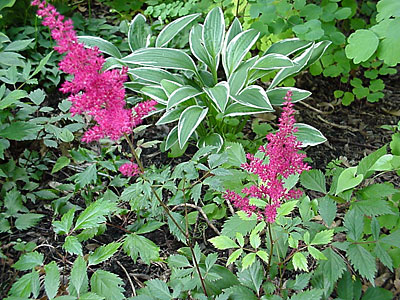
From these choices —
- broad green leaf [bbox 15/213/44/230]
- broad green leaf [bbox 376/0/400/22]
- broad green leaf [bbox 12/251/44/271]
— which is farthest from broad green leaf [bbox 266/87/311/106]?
broad green leaf [bbox 12/251/44/271]

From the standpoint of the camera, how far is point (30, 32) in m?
3.05

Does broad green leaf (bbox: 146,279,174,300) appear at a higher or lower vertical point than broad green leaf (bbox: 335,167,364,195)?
lower

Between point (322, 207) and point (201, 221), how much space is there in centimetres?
89

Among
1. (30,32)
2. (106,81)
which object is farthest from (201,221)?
(30,32)

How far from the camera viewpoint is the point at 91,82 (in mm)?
1289

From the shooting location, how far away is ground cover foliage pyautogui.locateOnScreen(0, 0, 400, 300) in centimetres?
138

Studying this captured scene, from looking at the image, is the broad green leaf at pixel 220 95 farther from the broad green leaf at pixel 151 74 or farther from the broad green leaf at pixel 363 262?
the broad green leaf at pixel 363 262

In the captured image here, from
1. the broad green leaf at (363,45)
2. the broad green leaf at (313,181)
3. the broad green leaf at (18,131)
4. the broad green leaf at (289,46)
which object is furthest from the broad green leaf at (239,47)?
the broad green leaf at (18,131)

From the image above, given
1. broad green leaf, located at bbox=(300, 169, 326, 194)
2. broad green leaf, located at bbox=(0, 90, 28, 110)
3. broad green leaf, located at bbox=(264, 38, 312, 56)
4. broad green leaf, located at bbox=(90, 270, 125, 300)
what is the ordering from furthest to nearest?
broad green leaf, located at bbox=(264, 38, 312, 56) < broad green leaf, located at bbox=(0, 90, 28, 110) < broad green leaf, located at bbox=(300, 169, 326, 194) < broad green leaf, located at bbox=(90, 270, 125, 300)

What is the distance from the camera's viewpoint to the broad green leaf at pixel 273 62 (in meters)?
2.31

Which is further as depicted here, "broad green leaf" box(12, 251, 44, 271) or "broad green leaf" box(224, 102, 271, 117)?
"broad green leaf" box(224, 102, 271, 117)

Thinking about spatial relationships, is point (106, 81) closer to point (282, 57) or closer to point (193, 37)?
point (282, 57)

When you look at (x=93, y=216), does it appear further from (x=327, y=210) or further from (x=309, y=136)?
(x=309, y=136)

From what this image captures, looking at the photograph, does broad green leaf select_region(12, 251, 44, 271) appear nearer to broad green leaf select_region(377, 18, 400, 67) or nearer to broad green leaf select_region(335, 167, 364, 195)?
broad green leaf select_region(335, 167, 364, 195)
